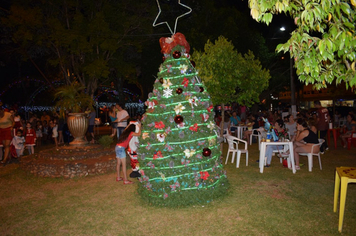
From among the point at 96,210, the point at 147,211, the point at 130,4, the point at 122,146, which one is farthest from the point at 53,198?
the point at 130,4

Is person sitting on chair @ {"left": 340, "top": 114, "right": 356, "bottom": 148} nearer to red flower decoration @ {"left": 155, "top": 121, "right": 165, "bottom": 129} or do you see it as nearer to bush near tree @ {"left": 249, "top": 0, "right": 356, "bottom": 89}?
bush near tree @ {"left": 249, "top": 0, "right": 356, "bottom": 89}

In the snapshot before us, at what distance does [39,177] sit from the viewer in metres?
7.78

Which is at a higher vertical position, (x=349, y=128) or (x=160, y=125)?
(x=160, y=125)

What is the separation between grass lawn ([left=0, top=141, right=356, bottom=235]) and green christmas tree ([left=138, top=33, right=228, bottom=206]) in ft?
1.10

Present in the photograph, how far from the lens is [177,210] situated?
4.90 meters

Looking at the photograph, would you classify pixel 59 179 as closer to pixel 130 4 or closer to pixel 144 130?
pixel 144 130

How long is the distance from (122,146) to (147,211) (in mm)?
2094

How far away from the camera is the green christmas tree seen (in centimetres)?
507

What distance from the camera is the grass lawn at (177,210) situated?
4.20 m

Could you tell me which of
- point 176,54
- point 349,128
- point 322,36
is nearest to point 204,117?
point 176,54

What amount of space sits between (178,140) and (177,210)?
1.28 meters

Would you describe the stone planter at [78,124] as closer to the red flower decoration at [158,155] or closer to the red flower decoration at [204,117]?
the red flower decoration at [158,155]

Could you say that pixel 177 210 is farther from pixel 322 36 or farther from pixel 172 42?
pixel 322 36

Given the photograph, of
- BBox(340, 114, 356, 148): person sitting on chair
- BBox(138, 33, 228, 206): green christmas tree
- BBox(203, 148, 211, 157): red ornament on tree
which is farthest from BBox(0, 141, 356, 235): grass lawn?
BBox(340, 114, 356, 148): person sitting on chair
